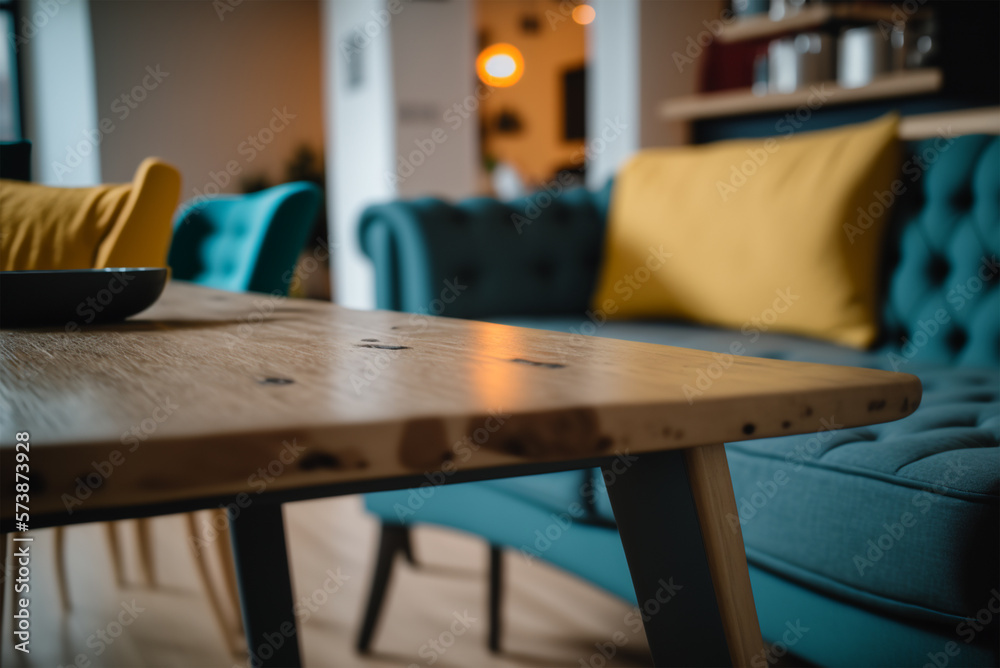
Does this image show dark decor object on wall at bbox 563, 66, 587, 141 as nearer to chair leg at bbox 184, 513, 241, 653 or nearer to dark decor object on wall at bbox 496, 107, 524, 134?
dark decor object on wall at bbox 496, 107, 524, 134

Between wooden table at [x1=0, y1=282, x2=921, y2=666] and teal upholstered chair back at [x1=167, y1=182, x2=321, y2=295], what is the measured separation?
0.81 metres

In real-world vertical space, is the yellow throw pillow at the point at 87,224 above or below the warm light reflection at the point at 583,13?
below

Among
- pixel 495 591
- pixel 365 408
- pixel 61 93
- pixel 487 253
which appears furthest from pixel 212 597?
pixel 61 93

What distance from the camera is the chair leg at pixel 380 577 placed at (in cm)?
142

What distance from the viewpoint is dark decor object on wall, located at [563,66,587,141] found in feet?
23.6

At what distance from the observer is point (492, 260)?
6.11 feet

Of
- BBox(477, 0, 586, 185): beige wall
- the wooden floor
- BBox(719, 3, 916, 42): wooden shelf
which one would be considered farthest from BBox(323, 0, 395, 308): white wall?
the wooden floor

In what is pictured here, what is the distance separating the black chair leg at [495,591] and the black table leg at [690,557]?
0.99 m

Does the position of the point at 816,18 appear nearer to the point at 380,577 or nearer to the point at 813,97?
the point at 813,97

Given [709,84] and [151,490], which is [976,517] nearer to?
[151,490]

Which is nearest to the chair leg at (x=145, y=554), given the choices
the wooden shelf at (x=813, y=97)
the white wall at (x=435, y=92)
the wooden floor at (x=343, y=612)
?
the wooden floor at (x=343, y=612)

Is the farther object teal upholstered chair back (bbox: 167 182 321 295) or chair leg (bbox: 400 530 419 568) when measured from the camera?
chair leg (bbox: 400 530 419 568)

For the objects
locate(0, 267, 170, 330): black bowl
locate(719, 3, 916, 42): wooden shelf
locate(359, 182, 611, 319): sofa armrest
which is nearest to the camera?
locate(0, 267, 170, 330): black bowl

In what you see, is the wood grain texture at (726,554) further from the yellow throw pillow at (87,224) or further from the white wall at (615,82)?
the white wall at (615,82)
